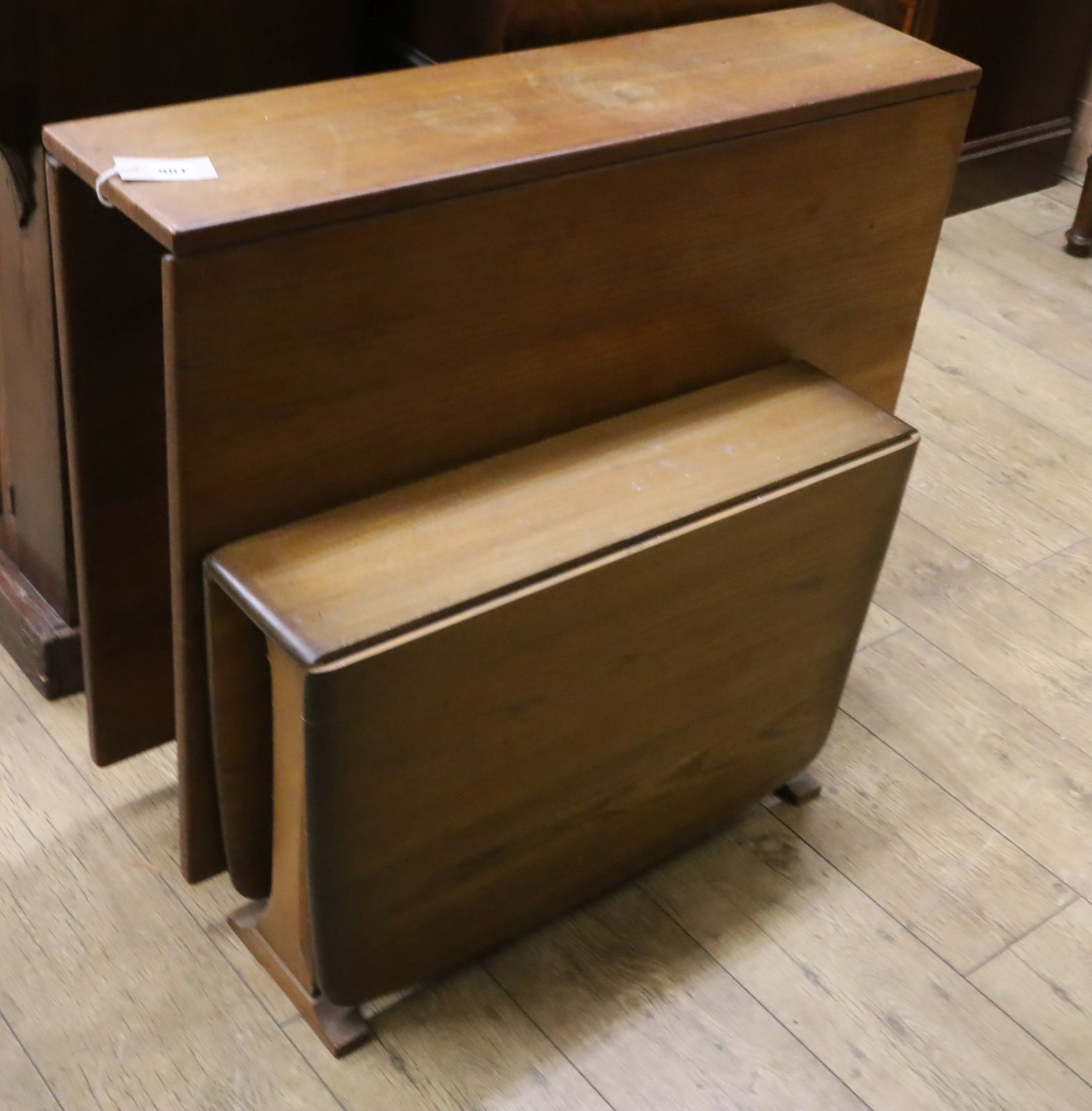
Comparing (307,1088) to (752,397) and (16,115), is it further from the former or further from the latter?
(16,115)

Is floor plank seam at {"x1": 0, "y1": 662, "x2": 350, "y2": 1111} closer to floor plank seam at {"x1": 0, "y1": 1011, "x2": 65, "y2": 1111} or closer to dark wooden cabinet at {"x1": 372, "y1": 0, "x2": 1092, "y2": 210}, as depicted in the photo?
floor plank seam at {"x1": 0, "y1": 1011, "x2": 65, "y2": 1111}

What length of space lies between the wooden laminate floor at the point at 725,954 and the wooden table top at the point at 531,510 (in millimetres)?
486

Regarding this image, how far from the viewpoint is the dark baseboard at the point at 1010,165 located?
2869 mm

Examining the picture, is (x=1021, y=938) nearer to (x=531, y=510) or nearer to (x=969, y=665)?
(x=969, y=665)

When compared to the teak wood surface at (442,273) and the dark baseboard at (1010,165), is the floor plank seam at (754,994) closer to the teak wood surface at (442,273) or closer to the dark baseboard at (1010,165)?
the teak wood surface at (442,273)

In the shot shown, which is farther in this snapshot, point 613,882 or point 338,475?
point 613,882

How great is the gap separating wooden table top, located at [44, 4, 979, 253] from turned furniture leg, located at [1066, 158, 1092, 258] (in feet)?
4.76

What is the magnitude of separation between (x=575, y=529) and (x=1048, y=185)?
228cm

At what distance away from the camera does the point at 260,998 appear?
1369 mm

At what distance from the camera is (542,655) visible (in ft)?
3.85

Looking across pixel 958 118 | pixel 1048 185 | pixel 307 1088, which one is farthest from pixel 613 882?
pixel 1048 185

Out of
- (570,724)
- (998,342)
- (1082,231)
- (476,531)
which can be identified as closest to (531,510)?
(476,531)

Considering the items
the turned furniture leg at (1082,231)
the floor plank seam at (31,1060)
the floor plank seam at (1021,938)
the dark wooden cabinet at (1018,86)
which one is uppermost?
the dark wooden cabinet at (1018,86)

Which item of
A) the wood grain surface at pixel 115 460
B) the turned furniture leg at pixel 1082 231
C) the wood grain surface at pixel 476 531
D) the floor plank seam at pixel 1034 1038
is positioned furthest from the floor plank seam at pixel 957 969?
the turned furniture leg at pixel 1082 231
